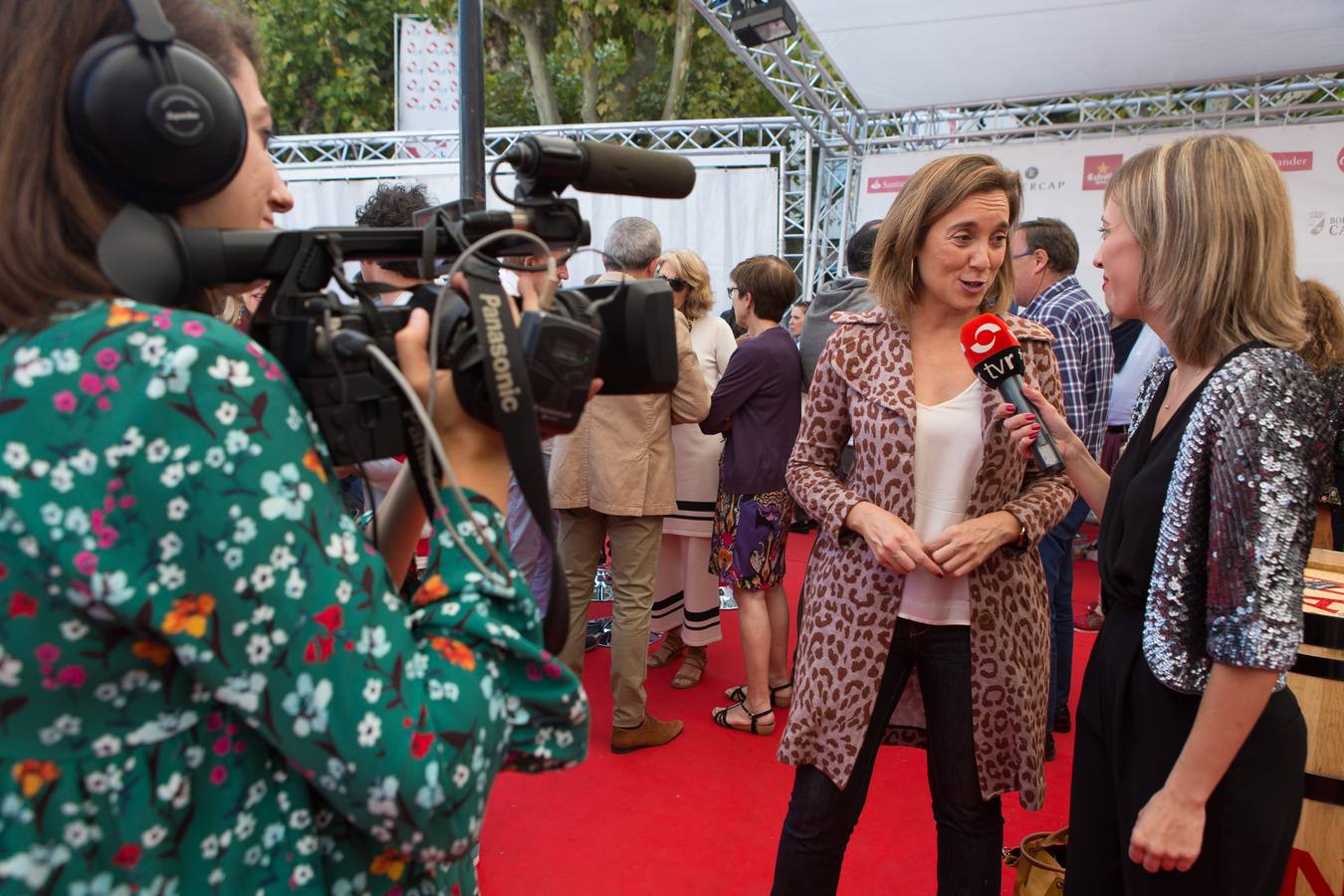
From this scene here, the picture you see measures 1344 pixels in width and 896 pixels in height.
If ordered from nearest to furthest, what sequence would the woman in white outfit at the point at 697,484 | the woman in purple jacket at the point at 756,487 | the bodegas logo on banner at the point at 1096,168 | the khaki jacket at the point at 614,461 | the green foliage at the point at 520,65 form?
the khaki jacket at the point at 614,461 → the woman in purple jacket at the point at 756,487 → the woman in white outfit at the point at 697,484 → the bodegas logo on banner at the point at 1096,168 → the green foliage at the point at 520,65

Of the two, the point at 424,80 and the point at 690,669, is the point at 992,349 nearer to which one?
the point at 690,669

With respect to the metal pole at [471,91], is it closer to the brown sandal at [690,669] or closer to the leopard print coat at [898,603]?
the leopard print coat at [898,603]

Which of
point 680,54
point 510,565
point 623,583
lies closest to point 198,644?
point 510,565

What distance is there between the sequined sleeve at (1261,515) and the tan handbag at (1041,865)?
932mm

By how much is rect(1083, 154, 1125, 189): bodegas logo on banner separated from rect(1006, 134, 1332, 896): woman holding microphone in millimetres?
6371

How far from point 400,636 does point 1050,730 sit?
3562 mm

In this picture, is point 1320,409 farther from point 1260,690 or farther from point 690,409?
point 690,409

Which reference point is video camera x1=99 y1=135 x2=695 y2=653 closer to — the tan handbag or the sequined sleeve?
the sequined sleeve

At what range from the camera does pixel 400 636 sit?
2.59ft

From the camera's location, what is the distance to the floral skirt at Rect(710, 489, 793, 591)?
3926 millimetres

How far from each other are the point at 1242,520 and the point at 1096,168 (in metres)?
6.91

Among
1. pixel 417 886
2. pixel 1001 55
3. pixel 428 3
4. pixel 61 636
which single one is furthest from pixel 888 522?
pixel 428 3

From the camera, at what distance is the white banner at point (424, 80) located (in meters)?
11.1

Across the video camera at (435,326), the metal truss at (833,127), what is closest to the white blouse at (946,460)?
the video camera at (435,326)
